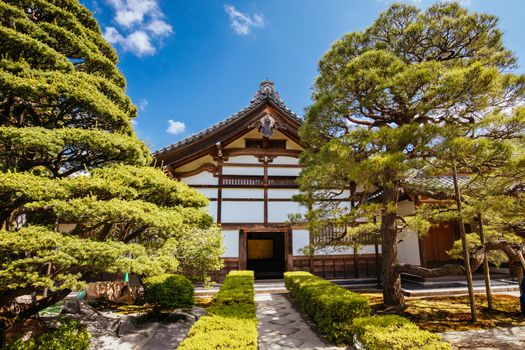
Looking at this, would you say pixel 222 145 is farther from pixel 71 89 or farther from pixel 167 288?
pixel 71 89

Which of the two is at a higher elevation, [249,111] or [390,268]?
[249,111]

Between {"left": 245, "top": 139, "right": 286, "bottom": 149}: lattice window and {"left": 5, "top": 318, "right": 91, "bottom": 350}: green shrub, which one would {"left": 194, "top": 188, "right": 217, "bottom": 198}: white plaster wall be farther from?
{"left": 5, "top": 318, "right": 91, "bottom": 350}: green shrub

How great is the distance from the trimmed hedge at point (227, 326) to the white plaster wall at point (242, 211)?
5216 millimetres

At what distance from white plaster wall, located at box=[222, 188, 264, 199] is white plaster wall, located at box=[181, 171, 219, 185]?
0.67 metres

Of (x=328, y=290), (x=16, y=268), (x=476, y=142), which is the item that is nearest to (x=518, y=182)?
(x=476, y=142)

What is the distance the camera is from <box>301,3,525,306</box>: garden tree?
5754mm

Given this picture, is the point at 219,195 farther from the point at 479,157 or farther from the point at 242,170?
the point at 479,157

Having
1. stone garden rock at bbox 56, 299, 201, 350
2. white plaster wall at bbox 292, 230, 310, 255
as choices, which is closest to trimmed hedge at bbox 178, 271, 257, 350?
stone garden rock at bbox 56, 299, 201, 350

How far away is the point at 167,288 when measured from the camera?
23.7ft

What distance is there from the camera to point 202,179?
12234mm

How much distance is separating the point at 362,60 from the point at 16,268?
7.44 meters

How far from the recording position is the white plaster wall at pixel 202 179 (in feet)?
40.0

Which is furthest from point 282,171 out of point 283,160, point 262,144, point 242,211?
point 242,211

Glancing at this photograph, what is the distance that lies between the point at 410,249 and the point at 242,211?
795 centimetres
